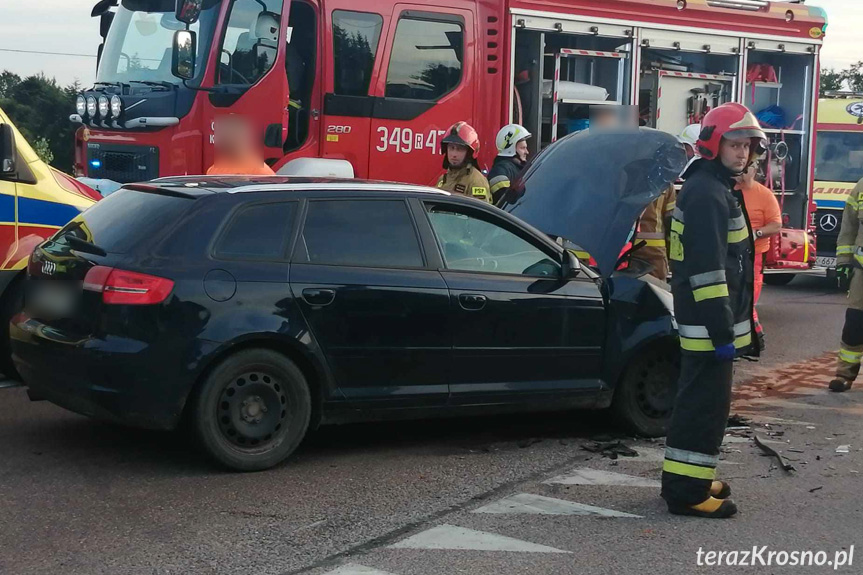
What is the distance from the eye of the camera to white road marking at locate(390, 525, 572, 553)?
4828mm

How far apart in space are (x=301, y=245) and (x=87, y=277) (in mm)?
1088

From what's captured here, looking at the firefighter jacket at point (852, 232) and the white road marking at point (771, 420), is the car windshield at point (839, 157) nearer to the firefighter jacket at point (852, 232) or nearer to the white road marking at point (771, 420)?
the firefighter jacket at point (852, 232)

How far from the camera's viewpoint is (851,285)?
913 cm

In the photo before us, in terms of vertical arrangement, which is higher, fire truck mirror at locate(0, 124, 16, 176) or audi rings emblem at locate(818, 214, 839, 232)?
fire truck mirror at locate(0, 124, 16, 176)

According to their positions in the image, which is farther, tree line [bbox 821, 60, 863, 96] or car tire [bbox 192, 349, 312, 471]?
tree line [bbox 821, 60, 863, 96]

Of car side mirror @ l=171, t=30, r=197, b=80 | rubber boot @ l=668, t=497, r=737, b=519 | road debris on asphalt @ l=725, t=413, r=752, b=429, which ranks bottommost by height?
road debris on asphalt @ l=725, t=413, r=752, b=429

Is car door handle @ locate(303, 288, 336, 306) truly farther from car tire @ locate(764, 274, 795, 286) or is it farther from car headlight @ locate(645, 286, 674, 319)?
car tire @ locate(764, 274, 795, 286)

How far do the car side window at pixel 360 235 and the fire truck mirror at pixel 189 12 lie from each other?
3903 mm

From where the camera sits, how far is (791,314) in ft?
45.0

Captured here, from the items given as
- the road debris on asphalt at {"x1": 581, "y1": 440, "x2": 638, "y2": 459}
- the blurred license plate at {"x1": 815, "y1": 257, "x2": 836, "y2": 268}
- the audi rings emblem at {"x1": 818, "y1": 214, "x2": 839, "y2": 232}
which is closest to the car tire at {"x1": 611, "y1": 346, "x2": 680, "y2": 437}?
the road debris on asphalt at {"x1": 581, "y1": 440, "x2": 638, "y2": 459}

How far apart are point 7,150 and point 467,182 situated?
3672mm

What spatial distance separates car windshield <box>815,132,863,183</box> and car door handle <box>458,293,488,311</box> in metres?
12.7

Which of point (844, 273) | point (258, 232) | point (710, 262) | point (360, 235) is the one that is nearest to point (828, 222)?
point (844, 273)

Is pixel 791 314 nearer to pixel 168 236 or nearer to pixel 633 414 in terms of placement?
pixel 633 414
